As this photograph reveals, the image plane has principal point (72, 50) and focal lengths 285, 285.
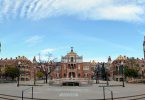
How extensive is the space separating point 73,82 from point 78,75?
72767 mm

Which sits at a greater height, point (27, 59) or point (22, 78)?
point (27, 59)

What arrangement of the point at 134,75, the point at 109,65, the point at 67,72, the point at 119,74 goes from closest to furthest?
1. the point at 134,75
2. the point at 67,72
3. the point at 119,74
4. the point at 109,65

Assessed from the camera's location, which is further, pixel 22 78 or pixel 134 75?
pixel 22 78

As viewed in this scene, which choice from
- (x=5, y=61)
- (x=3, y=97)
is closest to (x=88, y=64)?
(x=5, y=61)

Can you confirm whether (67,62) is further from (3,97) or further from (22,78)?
(3,97)

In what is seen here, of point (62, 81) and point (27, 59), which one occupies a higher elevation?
point (27, 59)

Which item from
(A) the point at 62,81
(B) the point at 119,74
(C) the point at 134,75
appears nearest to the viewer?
(A) the point at 62,81

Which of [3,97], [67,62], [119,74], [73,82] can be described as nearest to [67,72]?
[67,62]

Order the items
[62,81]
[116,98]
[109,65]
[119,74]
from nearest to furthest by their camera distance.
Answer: [116,98] → [62,81] → [119,74] → [109,65]

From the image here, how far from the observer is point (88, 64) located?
161 meters

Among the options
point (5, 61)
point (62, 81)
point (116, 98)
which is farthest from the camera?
point (5, 61)

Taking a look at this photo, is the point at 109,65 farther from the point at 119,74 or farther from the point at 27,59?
the point at 27,59

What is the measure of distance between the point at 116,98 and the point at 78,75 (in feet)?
383

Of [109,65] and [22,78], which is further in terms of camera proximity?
[109,65]
